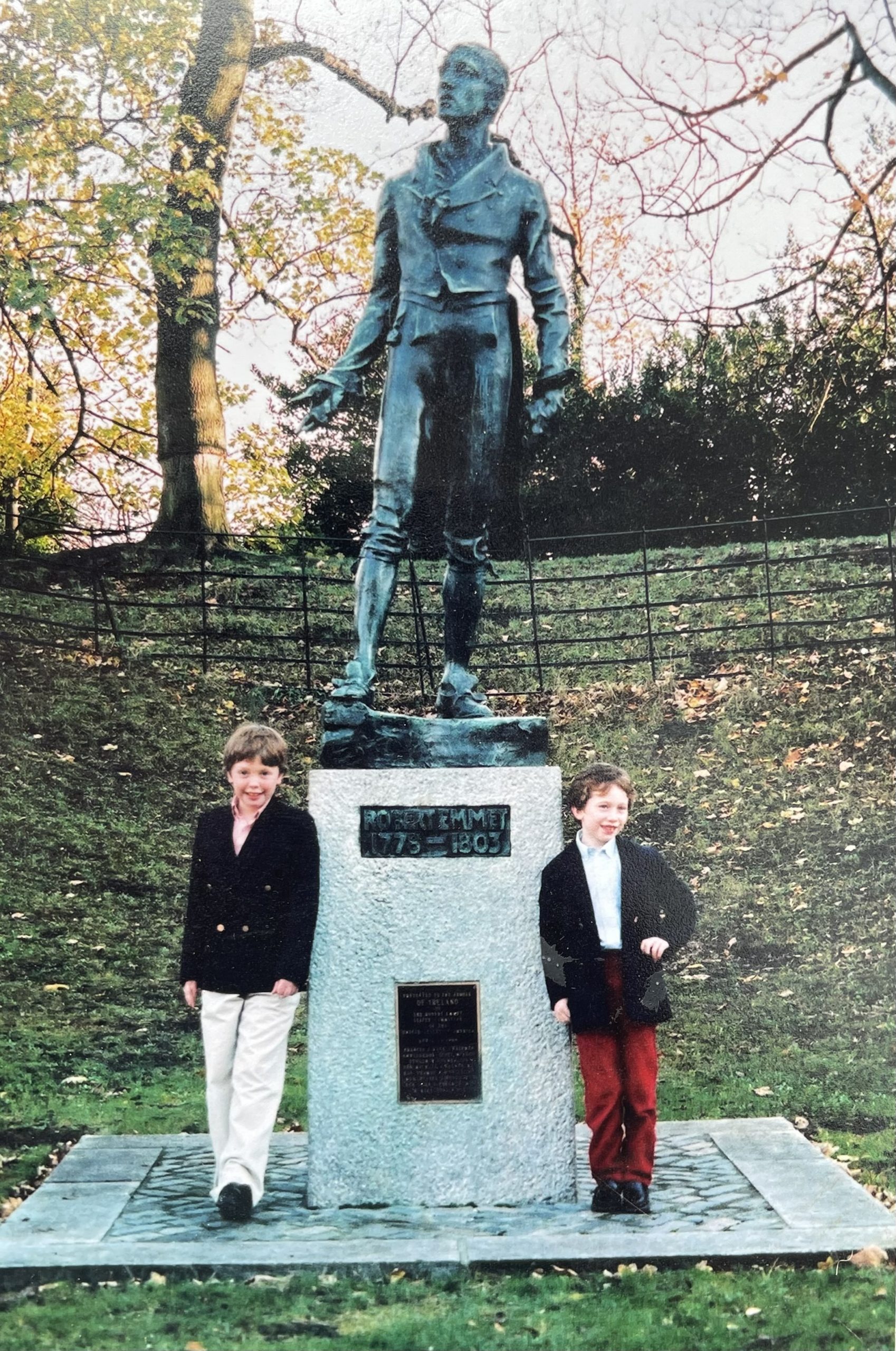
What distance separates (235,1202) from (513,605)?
4854mm

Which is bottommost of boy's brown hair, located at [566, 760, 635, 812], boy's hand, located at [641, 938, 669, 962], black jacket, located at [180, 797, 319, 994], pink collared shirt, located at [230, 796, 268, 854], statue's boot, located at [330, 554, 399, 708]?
boy's hand, located at [641, 938, 669, 962]

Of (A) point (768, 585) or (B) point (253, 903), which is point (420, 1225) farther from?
(A) point (768, 585)

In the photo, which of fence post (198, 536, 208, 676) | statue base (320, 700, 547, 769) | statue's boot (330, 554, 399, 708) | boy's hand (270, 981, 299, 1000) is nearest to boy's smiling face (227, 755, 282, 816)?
statue base (320, 700, 547, 769)

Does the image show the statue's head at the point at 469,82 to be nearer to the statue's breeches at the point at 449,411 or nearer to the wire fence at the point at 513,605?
the statue's breeches at the point at 449,411

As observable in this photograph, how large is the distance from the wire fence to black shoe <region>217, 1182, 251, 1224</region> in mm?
4206

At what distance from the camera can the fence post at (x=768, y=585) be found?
27.6 ft

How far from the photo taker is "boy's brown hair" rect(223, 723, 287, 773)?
480cm

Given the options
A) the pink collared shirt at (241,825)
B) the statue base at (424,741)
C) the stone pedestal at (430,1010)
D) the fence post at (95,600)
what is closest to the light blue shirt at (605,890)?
the stone pedestal at (430,1010)

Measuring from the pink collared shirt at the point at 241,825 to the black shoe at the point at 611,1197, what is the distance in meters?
1.71

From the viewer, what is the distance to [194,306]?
322 inches

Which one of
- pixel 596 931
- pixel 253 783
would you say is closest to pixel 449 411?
pixel 253 783

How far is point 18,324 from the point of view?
815cm

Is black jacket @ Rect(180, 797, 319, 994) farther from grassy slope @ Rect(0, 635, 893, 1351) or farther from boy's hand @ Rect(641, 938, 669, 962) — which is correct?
grassy slope @ Rect(0, 635, 893, 1351)

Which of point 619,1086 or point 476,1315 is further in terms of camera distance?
point 619,1086
